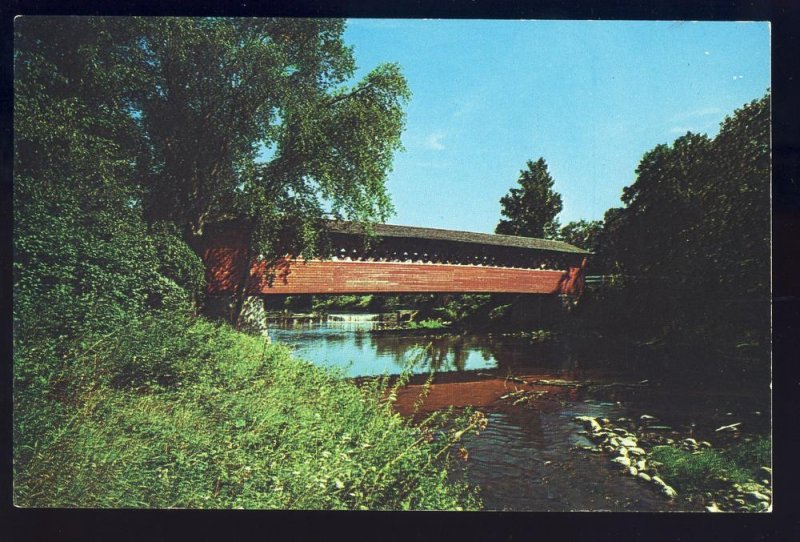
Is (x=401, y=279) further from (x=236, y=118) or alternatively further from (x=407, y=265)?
(x=236, y=118)

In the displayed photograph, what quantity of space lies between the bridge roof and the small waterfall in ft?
3.68

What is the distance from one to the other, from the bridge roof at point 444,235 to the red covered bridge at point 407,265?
1 centimetres

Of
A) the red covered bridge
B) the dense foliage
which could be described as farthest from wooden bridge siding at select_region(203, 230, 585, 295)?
the dense foliage

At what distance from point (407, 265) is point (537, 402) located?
7.24ft

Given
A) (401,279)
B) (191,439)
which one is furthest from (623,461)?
(191,439)

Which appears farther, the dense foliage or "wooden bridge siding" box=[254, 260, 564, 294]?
"wooden bridge siding" box=[254, 260, 564, 294]

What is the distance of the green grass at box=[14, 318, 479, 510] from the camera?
10.1 ft

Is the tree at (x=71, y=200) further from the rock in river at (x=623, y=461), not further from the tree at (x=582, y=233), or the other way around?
the rock in river at (x=623, y=461)

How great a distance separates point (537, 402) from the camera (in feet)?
15.6

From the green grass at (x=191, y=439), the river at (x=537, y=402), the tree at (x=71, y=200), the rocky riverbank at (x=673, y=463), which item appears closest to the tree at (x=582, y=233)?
the river at (x=537, y=402)

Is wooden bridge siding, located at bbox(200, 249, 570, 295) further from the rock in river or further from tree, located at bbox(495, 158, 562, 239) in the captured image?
the rock in river

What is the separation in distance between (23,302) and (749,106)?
6339 mm

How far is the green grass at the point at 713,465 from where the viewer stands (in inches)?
145

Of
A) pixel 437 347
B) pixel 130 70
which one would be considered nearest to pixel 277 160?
pixel 130 70
